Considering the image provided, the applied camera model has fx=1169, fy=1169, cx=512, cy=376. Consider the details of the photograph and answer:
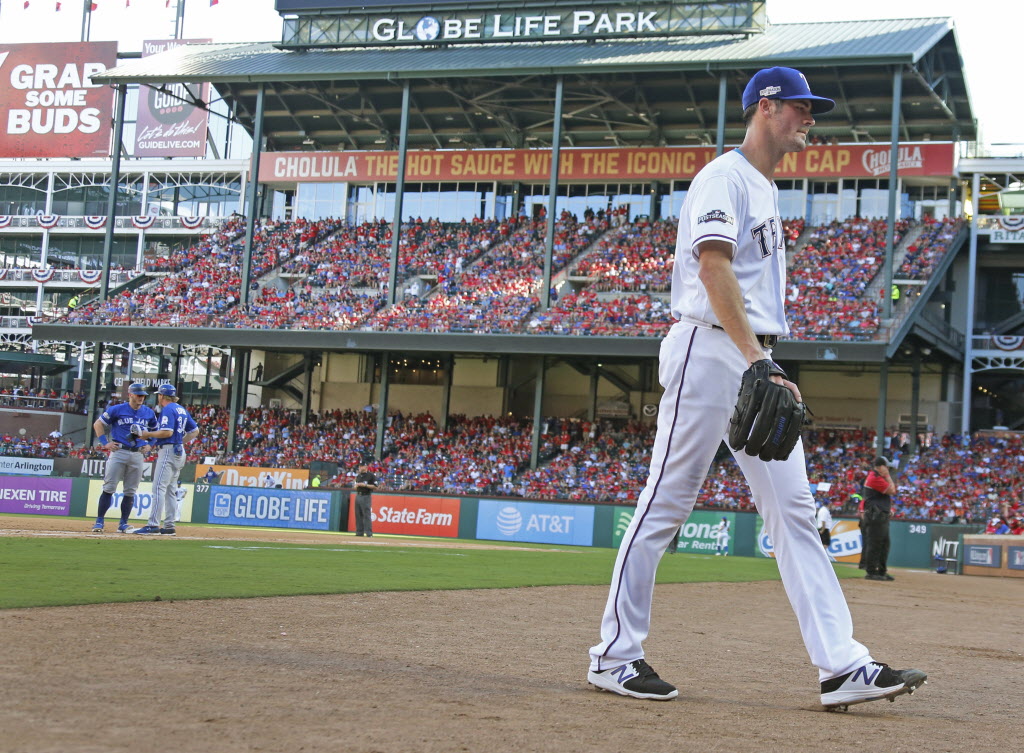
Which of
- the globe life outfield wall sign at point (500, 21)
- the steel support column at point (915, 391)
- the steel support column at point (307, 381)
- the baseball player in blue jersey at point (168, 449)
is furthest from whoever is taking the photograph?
the steel support column at point (307, 381)

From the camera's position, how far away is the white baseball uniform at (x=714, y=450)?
468 cm

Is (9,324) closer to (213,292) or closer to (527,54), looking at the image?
(213,292)

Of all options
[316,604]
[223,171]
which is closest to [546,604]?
[316,604]

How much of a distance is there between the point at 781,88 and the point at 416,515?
2691 centimetres

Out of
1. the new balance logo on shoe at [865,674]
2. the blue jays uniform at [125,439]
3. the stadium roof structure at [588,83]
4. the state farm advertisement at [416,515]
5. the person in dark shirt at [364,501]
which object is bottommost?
→ the state farm advertisement at [416,515]

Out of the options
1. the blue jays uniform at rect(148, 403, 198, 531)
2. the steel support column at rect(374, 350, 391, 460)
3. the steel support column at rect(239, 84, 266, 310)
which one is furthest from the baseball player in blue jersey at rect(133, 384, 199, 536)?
the steel support column at rect(239, 84, 266, 310)

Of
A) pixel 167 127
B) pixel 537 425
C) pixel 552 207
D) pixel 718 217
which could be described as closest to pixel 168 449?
pixel 718 217

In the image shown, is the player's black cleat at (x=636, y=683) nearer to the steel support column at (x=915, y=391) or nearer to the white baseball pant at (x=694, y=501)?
the white baseball pant at (x=694, y=501)

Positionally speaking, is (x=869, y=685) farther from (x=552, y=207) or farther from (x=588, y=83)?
(x=588, y=83)

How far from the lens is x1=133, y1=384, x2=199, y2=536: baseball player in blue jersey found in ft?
48.5

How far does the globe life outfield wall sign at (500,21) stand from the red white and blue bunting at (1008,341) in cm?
1342

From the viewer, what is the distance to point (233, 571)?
32.0ft

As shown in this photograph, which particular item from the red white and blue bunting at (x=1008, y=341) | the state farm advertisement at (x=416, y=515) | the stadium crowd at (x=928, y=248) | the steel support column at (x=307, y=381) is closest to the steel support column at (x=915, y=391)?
the stadium crowd at (x=928, y=248)

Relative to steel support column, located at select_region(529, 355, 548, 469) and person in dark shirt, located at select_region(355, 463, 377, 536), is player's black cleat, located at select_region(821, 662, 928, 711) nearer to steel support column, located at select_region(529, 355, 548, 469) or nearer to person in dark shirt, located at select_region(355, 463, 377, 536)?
person in dark shirt, located at select_region(355, 463, 377, 536)
